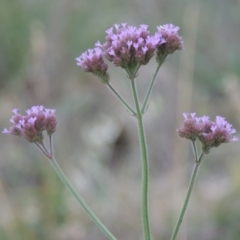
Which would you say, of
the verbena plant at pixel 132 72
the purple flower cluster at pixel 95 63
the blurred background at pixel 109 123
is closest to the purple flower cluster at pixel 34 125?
the verbena plant at pixel 132 72

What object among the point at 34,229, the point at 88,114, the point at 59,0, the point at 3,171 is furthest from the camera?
the point at 59,0

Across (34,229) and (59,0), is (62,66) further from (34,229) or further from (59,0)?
(34,229)

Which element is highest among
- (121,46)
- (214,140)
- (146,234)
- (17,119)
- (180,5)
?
(180,5)

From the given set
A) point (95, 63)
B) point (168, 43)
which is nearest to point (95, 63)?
point (95, 63)

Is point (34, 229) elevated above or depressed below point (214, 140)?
above

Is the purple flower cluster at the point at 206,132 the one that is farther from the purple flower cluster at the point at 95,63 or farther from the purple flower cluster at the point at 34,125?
the purple flower cluster at the point at 34,125

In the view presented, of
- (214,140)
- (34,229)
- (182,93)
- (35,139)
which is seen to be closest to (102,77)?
(35,139)
